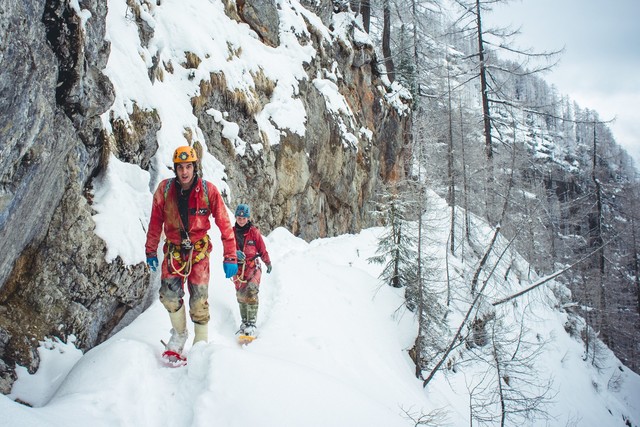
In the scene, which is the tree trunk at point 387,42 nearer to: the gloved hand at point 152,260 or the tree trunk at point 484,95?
the tree trunk at point 484,95

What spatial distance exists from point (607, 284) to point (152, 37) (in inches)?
1093

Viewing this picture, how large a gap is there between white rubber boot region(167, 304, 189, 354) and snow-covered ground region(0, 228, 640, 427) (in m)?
0.18

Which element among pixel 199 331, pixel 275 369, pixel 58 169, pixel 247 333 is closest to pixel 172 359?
pixel 199 331

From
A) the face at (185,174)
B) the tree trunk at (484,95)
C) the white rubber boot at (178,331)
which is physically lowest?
the white rubber boot at (178,331)

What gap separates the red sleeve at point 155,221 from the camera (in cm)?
398

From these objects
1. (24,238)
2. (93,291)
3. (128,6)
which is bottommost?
(93,291)

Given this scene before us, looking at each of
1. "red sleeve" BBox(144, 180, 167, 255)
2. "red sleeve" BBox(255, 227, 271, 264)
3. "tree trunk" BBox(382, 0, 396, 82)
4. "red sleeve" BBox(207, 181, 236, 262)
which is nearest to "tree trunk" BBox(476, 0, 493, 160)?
"tree trunk" BBox(382, 0, 396, 82)

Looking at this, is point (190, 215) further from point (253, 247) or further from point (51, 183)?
point (253, 247)

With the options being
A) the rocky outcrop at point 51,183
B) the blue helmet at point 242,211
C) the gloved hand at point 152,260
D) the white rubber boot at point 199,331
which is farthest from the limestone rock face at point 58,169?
the blue helmet at point 242,211

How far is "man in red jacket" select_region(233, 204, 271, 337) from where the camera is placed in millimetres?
5629

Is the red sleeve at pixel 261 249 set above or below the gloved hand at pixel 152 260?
below

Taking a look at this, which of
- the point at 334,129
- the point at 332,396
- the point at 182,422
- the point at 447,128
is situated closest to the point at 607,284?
the point at 447,128

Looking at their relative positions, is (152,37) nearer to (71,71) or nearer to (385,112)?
(71,71)

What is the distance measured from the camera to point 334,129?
14.6 metres
